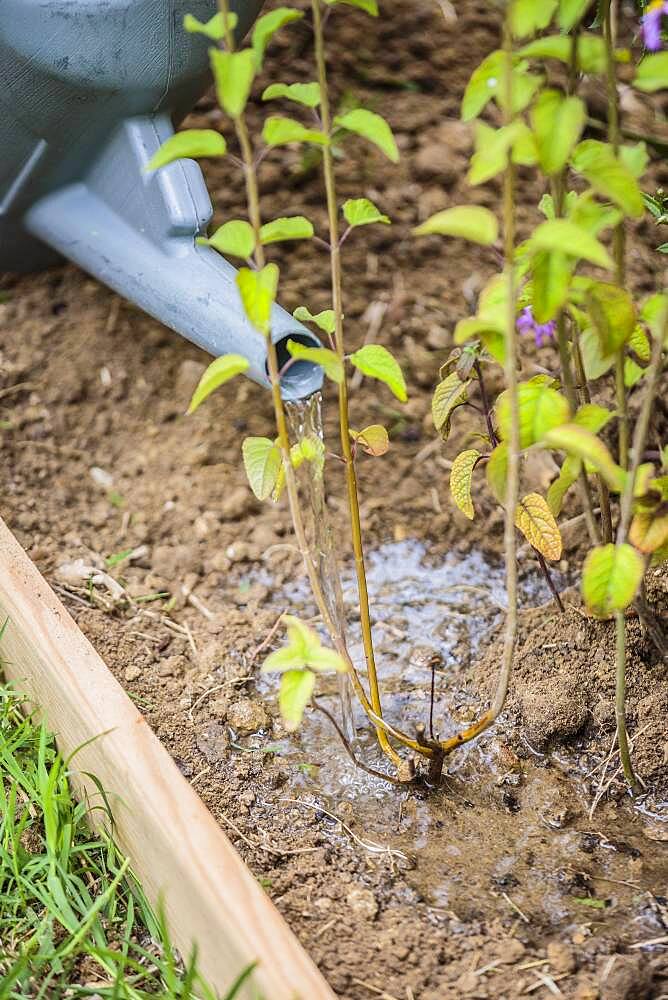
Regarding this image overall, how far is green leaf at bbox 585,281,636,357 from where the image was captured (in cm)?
105

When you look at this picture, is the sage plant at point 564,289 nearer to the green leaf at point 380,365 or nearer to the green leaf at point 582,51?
the green leaf at point 582,51

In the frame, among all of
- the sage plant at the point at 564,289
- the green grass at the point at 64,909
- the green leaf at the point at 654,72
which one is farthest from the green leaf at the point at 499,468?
the green grass at the point at 64,909

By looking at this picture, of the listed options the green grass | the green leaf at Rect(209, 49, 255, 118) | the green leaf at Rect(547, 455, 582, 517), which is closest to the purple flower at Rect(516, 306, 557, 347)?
the green leaf at Rect(547, 455, 582, 517)

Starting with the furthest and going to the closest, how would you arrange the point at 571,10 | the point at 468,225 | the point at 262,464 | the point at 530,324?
the point at 530,324 → the point at 262,464 → the point at 571,10 → the point at 468,225

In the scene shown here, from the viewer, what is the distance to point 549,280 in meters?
0.97

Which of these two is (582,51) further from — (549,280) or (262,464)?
(262,464)

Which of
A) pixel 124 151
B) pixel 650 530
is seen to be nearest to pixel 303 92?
pixel 650 530

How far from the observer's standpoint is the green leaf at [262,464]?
122 cm

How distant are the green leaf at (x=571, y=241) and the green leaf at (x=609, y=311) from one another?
0.13m

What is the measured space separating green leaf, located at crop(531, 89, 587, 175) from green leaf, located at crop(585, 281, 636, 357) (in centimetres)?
15

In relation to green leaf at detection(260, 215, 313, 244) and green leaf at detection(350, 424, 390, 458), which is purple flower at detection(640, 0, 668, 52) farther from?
green leaf at detection(350, 424, 390, 458)

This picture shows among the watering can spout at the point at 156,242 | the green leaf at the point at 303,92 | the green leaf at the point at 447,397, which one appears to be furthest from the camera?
the watering can spout at the point at 156,242

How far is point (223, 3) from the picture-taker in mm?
991

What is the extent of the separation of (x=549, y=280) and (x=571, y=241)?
7cm
